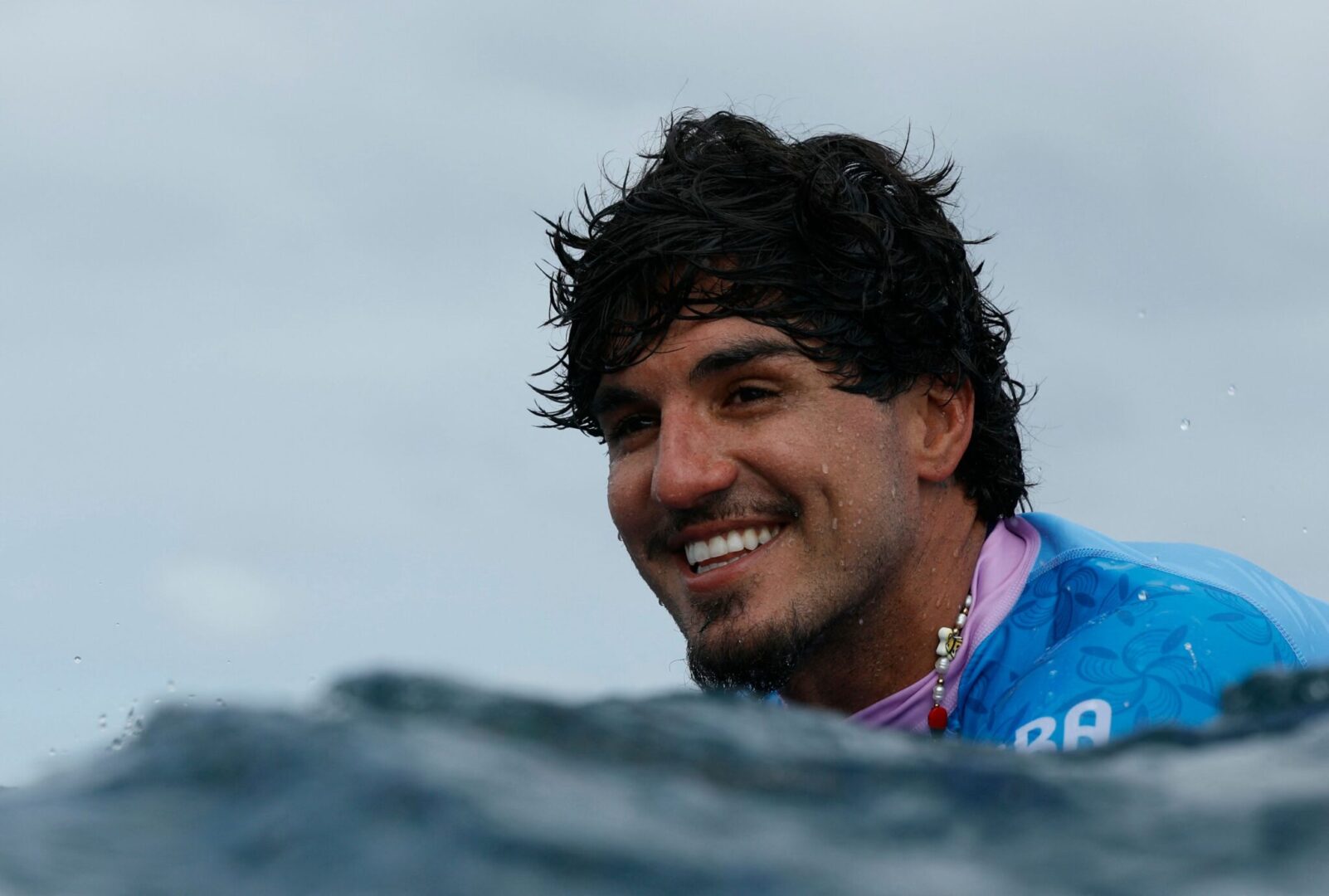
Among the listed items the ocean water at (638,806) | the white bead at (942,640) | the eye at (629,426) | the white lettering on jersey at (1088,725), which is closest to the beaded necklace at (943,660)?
the white bead at (942,640)

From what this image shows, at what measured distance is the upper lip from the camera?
3926 mm

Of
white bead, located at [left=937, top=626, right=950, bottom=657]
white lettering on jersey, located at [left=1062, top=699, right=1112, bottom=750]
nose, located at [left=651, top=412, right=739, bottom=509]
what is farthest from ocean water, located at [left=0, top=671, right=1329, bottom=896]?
white bead, located at [left=937, top=626, right=950, bottom=657]

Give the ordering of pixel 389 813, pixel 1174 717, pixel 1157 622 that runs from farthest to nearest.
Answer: pixel 1157 622 < pixel 1174 717 < pixel 389 813

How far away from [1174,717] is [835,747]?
1.62 m

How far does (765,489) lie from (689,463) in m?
0.21

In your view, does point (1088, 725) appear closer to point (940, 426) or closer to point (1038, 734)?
point (1038, 734)

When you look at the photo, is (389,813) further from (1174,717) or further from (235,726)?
(1174,717)

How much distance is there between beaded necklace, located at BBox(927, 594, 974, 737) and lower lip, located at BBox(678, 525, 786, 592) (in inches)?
23.4

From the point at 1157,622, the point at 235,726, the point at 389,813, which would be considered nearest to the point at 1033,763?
the point at 389,813

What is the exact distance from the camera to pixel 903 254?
4.42 metres

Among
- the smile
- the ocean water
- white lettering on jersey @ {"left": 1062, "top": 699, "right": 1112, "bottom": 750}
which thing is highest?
the smile

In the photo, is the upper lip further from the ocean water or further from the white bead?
the ocean water

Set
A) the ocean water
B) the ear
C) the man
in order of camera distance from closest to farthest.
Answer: the ocean water < the man < the ear

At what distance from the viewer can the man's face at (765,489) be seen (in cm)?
389
